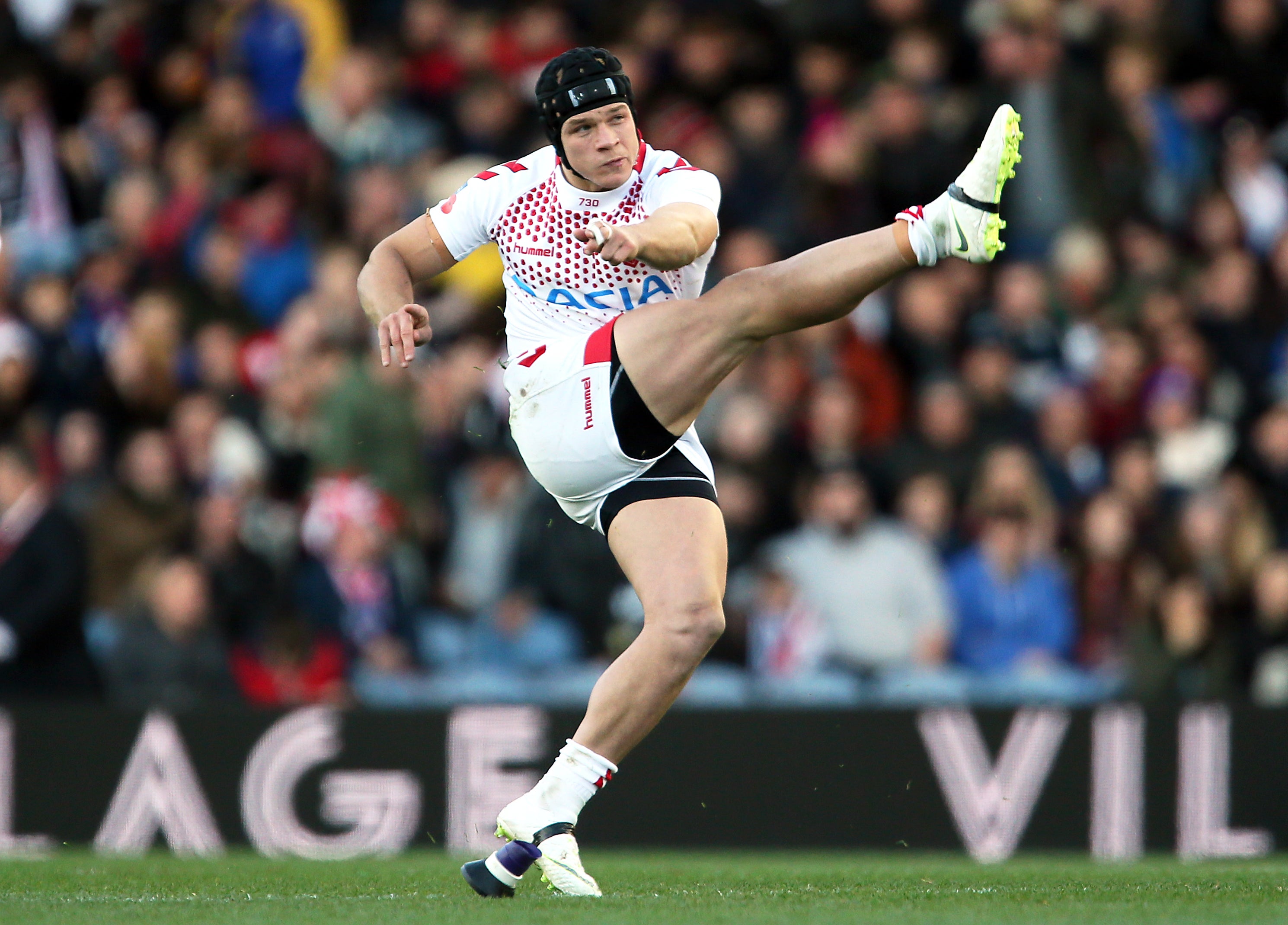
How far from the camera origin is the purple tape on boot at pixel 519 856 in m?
5.56

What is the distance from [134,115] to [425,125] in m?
1.96

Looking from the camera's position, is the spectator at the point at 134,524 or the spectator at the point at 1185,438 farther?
the spectator at the point at 1185,438

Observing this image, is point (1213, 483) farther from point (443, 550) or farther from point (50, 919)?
point (50, 919)

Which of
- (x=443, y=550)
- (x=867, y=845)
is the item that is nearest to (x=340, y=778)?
(x=443, y=550)

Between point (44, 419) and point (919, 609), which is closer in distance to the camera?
point (919, 609)

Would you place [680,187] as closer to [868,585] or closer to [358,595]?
[868,585]

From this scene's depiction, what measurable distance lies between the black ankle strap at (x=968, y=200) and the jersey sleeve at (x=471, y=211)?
139 cm

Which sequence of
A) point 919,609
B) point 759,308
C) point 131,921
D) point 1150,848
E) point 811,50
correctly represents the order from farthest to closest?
point 811,50 < point 919,609 < point 1150,848 < point 759,308 < point 131,921

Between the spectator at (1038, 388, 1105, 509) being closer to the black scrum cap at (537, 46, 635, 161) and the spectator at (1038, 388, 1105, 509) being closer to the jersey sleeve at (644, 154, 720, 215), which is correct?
the jersey sleeve at (644, 154, 720, 215)

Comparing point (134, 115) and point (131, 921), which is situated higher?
point (134, 115)

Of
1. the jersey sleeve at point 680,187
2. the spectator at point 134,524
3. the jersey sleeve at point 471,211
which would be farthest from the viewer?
the spectator at point 134,524

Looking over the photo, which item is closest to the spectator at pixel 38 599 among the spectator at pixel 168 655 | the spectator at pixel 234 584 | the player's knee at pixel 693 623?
the spectator at pixel 168 655

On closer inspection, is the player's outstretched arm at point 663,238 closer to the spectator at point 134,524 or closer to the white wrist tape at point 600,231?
the white wrist tape at point 600,231

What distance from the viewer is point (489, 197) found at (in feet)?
20.2
